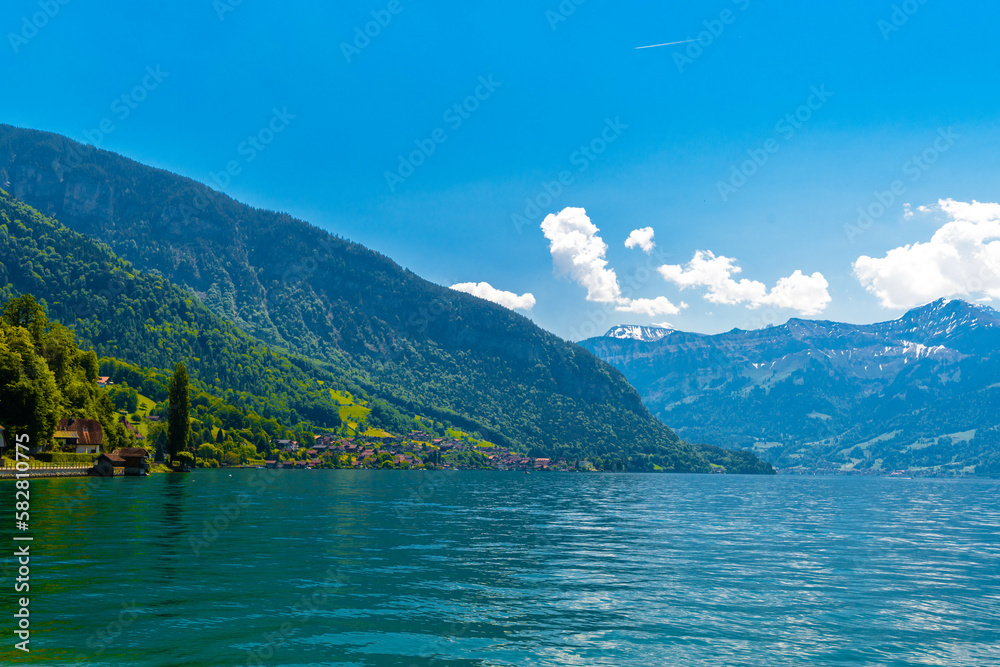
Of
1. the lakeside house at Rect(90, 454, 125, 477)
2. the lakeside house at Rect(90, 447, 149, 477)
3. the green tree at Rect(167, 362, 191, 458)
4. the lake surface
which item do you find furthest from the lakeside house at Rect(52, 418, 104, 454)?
the lake surface

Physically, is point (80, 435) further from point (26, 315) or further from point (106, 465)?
point (26, 315)

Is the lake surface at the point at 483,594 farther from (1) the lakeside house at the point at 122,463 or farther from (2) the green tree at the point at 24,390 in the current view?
(1) the lakeside house at the point at 122,463

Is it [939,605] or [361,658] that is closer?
[361,658]

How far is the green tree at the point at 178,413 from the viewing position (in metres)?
145

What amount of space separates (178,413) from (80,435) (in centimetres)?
2470

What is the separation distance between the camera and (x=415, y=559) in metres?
39.3

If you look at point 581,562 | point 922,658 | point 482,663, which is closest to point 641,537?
point 581,562

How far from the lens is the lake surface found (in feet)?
69.4

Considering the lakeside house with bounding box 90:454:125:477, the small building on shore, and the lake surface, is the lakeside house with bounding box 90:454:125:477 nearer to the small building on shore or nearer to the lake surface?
the small building on shore

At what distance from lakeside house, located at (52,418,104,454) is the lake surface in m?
70.4

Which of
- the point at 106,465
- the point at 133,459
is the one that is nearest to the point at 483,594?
the point at 106,465

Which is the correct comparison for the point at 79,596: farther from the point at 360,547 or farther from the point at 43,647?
the point at 360,547

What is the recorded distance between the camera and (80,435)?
12125 centimetres

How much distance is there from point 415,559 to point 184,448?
13054cm
